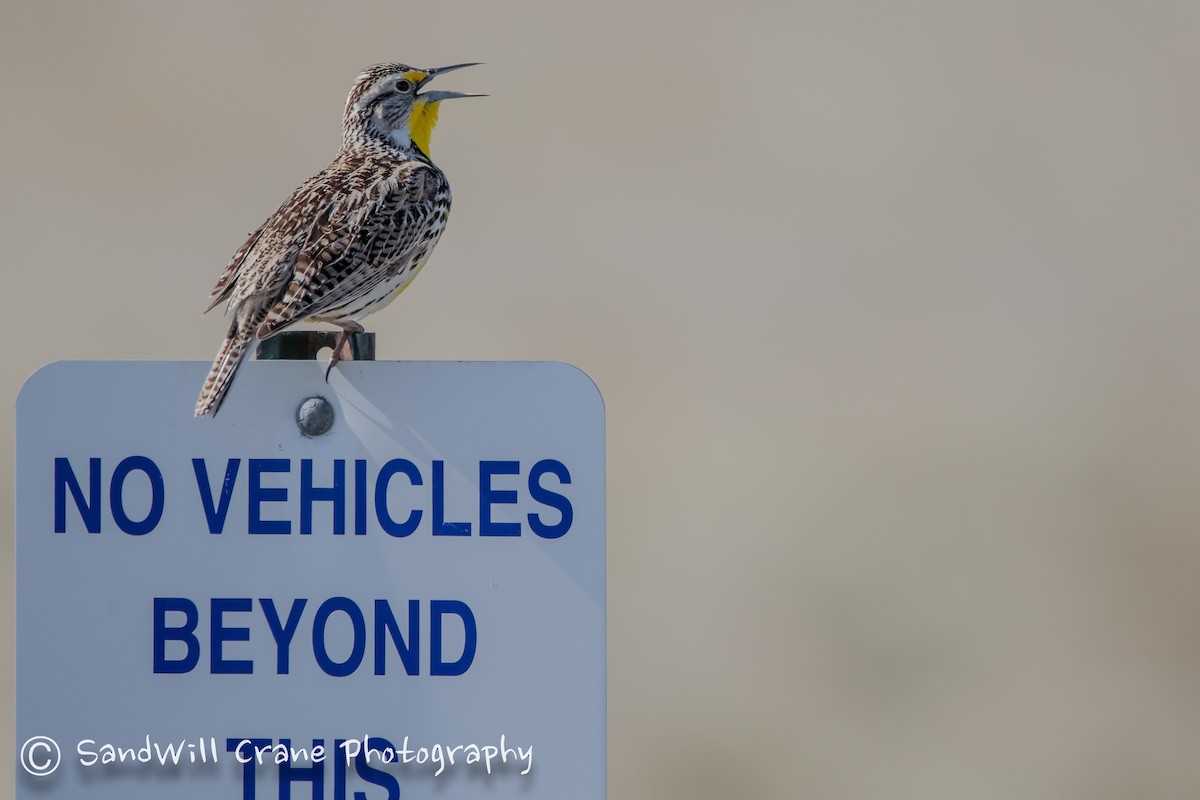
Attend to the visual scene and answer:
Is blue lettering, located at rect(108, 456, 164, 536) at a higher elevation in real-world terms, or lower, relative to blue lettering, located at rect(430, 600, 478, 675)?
higher

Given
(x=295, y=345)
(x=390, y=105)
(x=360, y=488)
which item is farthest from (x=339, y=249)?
(x=390, y=105)

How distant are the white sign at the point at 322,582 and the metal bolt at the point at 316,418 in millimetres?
16

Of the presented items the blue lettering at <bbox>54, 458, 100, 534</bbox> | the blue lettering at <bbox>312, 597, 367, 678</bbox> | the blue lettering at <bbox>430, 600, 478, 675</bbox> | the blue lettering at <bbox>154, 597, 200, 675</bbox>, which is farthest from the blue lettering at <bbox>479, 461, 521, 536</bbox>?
the blue lettering at <bbox>54, 458, 100, 534</bbox>

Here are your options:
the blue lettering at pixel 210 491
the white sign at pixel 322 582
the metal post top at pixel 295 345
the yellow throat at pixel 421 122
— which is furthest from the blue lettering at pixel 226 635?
the yellow throat at pixel 421 122

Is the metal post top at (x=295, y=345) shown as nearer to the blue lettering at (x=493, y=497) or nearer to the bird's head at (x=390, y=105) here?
the blue lettering at (x=493, y=497)

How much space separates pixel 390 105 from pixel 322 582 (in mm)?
1799

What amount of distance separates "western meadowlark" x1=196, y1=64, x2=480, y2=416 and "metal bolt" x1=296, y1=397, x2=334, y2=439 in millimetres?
158

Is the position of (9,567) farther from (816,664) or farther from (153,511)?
(153,511)

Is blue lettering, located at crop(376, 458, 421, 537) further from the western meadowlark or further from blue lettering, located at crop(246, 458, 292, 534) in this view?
the western meadowlark

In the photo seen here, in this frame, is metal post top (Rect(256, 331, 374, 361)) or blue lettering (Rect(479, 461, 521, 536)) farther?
metal post top (Rect(256, 331, 374, 361))

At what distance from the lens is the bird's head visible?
12.6 feet

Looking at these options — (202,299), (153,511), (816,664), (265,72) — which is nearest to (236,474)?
(153,511)

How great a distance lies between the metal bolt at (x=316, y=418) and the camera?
7.80 ft

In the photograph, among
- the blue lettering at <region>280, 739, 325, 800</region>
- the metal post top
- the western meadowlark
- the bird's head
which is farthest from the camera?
the bird's head
